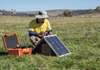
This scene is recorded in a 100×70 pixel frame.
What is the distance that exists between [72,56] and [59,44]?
0.78 metres

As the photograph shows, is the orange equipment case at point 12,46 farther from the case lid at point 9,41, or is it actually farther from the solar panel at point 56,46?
the solar panel at point 56,46

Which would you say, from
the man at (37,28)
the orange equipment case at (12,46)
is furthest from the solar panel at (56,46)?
the orange equipment case at (12,46)

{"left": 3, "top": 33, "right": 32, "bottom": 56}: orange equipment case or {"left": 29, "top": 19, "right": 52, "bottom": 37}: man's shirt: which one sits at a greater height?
{"left": 29, "top": 19, "right": 52, "bottom": 37}: man's shirt

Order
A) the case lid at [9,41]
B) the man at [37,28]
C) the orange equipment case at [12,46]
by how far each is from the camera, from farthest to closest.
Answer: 1. the man at [37,28]
2. the case lid at [9,41]
3. the orange equipment case at [12,46]

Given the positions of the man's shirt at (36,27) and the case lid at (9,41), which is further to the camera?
the man's shirt at (36,27)

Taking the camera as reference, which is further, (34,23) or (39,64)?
(34,23)

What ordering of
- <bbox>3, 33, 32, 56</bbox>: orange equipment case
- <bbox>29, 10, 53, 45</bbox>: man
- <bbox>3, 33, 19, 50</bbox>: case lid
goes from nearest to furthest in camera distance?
<bbox>3, 33, 32, 56</bbox>: orange equipment case
<bbox>3, 33, 19, 50</bbox>: case lid
<bbox>29, 10, 53, 45</bbox>: man

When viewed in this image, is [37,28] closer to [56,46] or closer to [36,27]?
[36,27]

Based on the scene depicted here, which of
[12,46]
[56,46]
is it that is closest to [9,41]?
[12,46]

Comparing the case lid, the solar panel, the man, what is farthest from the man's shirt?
the solar panel

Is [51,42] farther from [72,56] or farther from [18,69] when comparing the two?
[18,69]

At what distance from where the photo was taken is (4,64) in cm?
462

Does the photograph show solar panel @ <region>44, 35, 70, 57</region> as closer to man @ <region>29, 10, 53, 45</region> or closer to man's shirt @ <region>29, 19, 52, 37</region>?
man @ <region>29, 10, 53, 45</region>

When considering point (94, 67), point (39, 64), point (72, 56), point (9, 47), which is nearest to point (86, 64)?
point (94, 67)
